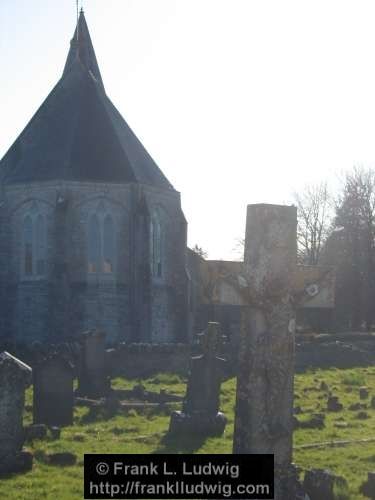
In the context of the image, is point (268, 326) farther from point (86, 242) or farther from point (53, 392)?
point (86, 242)

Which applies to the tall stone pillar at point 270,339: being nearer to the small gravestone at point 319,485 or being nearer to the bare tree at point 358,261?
the small gravestone at point 319,485

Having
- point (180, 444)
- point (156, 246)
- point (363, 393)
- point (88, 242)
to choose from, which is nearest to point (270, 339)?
point (180, 444)

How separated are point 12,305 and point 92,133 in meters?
8.18

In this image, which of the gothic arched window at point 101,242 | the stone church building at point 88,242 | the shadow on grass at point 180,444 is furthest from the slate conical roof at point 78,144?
the shadow on grass at point 180,444

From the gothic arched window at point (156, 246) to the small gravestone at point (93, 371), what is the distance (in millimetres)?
14193

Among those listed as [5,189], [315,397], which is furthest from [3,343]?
[315,397]

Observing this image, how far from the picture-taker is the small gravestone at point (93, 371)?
728 inches

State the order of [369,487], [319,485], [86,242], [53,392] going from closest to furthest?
[319,485] → [369,487] → [53,392] → [86,242]

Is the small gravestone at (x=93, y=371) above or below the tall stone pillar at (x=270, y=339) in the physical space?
below

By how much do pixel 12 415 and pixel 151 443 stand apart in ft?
8.80

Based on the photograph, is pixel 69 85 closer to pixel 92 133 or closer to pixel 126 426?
pixel 92 133

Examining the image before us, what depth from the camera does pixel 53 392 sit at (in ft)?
47.7

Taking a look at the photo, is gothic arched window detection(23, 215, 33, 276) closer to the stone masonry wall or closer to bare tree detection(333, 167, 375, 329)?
the stone masonry wall

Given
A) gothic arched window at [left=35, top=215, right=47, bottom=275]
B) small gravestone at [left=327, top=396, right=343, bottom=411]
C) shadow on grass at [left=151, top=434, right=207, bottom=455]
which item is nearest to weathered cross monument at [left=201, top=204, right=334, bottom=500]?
shadow on grass at [left=151, top=434, right=207, bottom=455]
